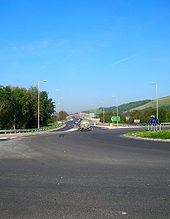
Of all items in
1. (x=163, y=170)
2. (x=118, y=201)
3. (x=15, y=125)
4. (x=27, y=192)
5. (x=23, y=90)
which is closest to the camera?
(x=118, y=201)

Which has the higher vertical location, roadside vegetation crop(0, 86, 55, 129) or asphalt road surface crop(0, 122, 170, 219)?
roadside vegetation crop(0, 86, 55, 129)

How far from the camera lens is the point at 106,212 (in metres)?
4.91

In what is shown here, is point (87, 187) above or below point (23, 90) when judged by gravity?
below

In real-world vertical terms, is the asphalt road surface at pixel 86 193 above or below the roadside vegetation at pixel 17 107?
below

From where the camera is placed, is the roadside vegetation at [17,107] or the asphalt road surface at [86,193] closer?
the asphalt road surface at [86,193]

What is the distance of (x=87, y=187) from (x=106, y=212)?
1.89 m

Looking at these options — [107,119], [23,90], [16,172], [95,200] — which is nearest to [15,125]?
[23,90]

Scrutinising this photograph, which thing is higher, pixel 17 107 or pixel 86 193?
pixel 17 107

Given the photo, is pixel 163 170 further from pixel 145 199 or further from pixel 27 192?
pixel 27 192

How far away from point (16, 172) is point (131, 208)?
5.44m

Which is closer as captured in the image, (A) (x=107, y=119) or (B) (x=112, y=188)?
(B) (x=112, y=188)

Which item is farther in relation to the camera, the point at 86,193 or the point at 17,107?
the point at 17,107

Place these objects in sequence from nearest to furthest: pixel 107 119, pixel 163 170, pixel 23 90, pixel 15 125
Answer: pixel 163 170 → pixel 15 125 → pixel 23 90 → pixel 107 119

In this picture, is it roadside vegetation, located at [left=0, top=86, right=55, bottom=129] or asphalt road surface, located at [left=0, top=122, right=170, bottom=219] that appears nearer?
asphalt road surface, located at [left=0, top=122, right=170, bottom=219]
